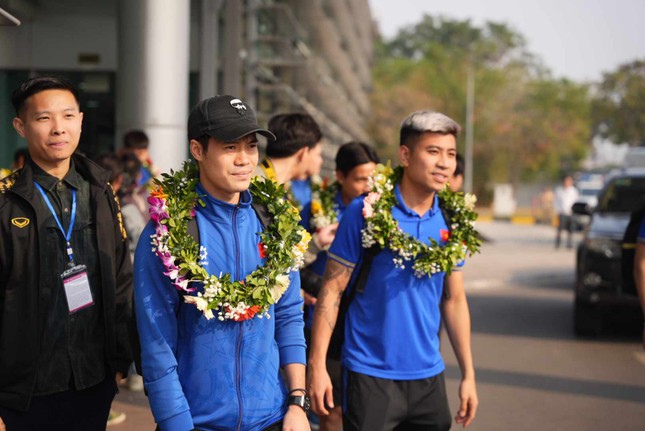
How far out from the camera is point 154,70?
10664 millimetres

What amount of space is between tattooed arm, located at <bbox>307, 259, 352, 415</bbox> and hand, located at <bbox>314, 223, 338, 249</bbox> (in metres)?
1.35

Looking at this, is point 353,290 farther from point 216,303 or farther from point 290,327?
point 216,303

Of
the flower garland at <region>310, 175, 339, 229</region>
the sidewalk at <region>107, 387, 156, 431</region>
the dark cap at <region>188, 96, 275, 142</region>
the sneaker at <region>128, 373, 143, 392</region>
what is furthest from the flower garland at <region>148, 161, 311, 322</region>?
the sneaker at <region>128, 373, 143, 392</region>

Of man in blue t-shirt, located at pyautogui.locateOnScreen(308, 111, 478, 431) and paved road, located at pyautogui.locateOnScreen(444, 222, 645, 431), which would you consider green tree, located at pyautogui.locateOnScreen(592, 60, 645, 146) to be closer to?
paved road, located at pyautogui.locateOnScreen(444, 222, 645, 431)

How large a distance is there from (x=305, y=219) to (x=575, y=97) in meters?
68.0

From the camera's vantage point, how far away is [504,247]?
26.4m

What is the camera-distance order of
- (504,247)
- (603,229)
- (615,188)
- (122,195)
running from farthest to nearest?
(504,247), (615,188), (603,229), (122,195)

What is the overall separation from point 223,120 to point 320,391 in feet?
5.01

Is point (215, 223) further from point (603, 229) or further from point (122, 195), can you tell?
point (603, 229)

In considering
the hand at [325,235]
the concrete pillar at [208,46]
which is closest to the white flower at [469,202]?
the hand at [325,235]

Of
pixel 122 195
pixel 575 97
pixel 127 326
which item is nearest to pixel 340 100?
Answer: pixel 575 97

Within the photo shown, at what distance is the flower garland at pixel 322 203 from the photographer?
20.0 feet

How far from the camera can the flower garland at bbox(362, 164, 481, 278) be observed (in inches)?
167

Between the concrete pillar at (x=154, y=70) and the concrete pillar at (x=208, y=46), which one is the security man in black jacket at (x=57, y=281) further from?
the concrete pillar at (x=208, y=46)
